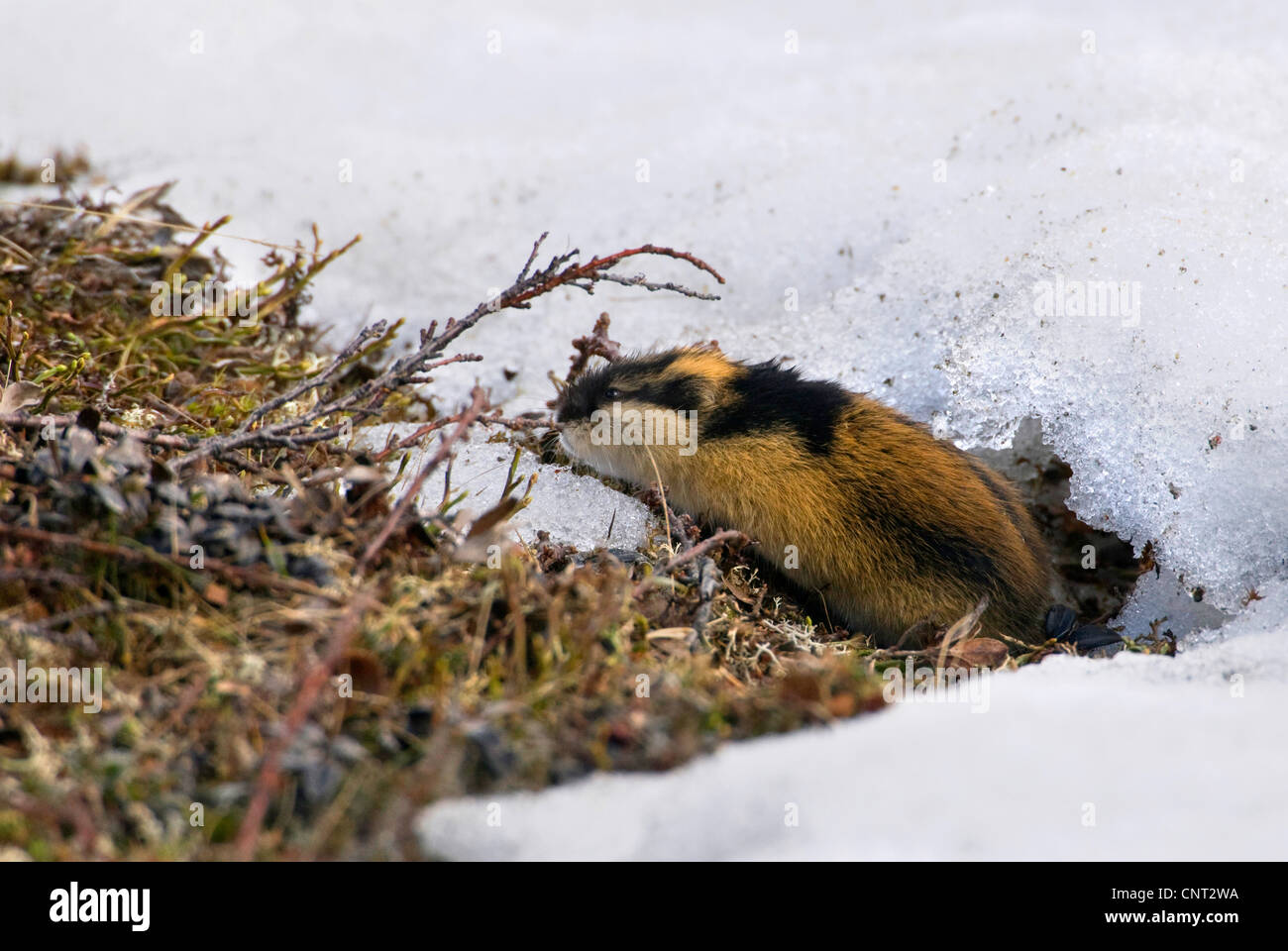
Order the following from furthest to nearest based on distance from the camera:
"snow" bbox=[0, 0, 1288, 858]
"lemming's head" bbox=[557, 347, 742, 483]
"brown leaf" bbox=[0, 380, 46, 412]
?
"lemming's head" bbox=[557, 347, 742, 483], "brown leaf" bbox=[0, 380, 46, 412], "snow" bbox=[0, 0, 1288, 858]

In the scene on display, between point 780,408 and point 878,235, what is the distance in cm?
188

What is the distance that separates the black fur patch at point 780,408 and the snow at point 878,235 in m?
0.68

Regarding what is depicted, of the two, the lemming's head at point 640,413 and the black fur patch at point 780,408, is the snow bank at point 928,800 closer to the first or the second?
the black fur patch at point 780,408

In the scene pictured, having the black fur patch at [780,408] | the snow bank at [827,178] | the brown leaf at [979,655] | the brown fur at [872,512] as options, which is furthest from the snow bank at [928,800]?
the black fur patch at [780,408]

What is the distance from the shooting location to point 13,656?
9.85ft

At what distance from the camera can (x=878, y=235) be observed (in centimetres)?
669

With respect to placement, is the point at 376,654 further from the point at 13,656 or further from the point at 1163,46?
the point at 1163,46

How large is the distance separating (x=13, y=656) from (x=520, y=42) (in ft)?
26.0

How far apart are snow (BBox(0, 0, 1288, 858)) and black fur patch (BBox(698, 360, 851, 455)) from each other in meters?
0.68

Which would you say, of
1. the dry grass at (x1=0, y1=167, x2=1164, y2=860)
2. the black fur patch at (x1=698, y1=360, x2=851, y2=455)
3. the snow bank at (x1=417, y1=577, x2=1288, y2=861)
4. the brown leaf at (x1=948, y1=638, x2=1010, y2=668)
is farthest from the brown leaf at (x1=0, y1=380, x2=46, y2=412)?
the brown leaf at (x1=948, y1=638, x2=1010, y2=668)

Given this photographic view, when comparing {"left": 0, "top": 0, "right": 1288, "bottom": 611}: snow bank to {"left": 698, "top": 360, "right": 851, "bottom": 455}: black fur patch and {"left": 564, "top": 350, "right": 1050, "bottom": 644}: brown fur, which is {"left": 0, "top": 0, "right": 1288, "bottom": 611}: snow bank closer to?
{"left": 564, "top": 350, "right": 1050, "bottom": 644}: brown fur

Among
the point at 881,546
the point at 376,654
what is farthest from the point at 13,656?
the point at 881,546

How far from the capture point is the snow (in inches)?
112

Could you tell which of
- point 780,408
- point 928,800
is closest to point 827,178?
point 780,408
